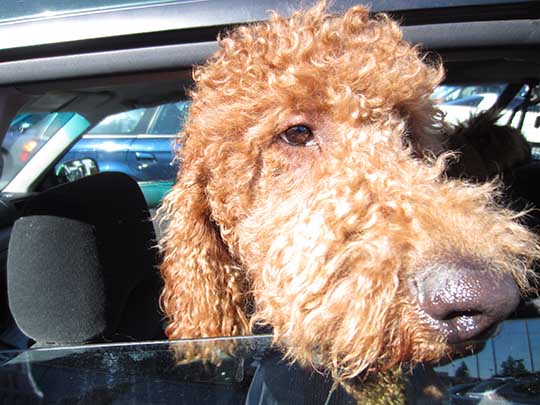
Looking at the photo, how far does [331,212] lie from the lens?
4.64 ft

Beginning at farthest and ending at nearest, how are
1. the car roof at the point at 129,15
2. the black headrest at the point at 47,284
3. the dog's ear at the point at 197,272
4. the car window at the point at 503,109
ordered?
the car window at the point at 503,109, the dog's ear at the point at 197,272, the black headrest at the point at 47,284, the car roof at the point at 129,15

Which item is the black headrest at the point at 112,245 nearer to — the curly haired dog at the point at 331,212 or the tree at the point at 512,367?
the curly haired dog at the point at 331,212

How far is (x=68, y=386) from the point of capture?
4.10 feet

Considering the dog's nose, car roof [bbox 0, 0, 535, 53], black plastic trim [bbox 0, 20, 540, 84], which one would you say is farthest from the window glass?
the dog's nose

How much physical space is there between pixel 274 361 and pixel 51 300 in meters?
0.91

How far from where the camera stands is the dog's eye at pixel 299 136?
174 centimetres

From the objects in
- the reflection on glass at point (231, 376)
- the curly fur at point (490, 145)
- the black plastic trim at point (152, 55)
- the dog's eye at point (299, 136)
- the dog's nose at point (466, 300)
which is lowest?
the reflection on glass at point (231, 376)

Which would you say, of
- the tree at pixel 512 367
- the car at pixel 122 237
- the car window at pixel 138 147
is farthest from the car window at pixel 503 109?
the car window at pixel 138 147

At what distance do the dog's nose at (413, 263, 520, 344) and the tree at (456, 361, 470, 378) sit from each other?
14 cm

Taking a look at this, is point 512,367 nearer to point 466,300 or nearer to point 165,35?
point 466,300

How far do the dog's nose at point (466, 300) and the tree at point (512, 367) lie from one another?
193 millimetres

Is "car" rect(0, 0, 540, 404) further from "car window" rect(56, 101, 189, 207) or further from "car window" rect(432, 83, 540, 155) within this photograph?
"car window" rect(56, 101, 189, 207)

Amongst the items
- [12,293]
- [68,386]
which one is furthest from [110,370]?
[12,293]

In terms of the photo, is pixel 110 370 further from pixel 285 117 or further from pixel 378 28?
pixel 378 28
